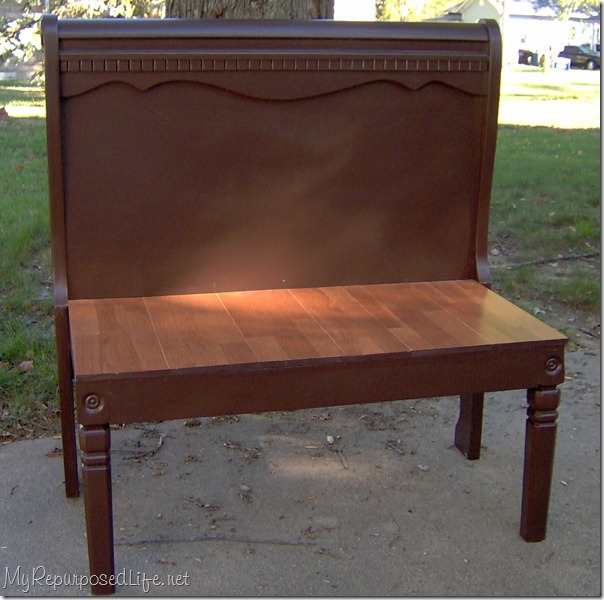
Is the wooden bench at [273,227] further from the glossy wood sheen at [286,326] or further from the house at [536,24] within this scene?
the house at [536,24]

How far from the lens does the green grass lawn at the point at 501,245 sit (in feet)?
11.6

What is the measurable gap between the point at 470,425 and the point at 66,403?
1361mm

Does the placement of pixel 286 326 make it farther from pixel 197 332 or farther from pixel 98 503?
pixel 98 503

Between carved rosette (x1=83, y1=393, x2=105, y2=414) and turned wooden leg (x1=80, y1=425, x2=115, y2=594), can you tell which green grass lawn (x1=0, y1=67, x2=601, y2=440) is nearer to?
turned wooden leg (x1=80, y1=425, x2=115, y2=594)

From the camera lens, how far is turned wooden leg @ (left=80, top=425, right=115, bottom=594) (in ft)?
7.04

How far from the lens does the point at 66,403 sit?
8.64 ft

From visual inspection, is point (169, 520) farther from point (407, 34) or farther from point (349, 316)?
point (407, 34)

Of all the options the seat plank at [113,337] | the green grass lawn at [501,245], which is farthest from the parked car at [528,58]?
the seat plank at [113,337]

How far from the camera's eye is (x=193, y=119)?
259 cm

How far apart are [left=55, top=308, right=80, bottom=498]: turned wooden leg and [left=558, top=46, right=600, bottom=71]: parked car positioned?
3875 cm

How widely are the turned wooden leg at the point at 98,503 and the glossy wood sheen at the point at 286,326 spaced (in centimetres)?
18

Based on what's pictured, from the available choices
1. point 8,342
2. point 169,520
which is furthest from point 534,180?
point 169,520

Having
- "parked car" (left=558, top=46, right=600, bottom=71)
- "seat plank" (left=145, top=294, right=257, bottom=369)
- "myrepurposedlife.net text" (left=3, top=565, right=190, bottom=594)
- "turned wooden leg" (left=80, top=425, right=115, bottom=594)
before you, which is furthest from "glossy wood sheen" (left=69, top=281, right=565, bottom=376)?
"parked car" (left=558, top=46, right=600, bottom=71)

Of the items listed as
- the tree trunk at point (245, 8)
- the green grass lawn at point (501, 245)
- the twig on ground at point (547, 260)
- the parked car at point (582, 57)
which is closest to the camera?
the tree trunk at point (245, 8)
